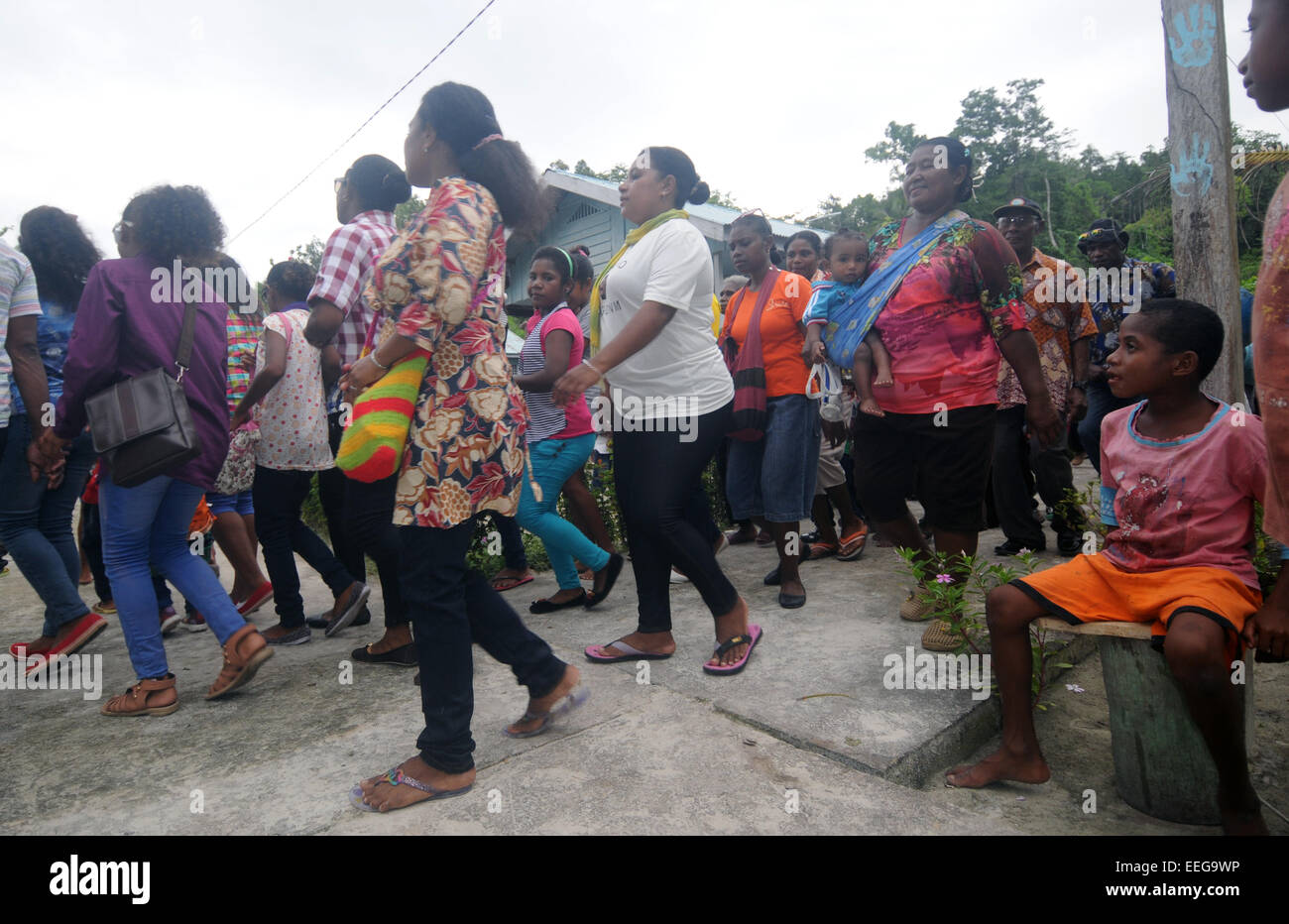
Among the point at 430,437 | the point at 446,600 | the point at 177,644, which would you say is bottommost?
the point at 177,644

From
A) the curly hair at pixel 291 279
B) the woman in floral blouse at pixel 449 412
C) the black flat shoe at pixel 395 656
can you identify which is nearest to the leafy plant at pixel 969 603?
the woman in floral blouse at pixel 449 412

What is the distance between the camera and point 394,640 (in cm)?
336

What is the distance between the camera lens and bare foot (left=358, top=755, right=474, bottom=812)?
6.64 feet

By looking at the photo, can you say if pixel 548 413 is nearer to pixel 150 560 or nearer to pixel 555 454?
pixel 555 454

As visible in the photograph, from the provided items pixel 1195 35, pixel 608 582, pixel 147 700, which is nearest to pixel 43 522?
pixel 147 700

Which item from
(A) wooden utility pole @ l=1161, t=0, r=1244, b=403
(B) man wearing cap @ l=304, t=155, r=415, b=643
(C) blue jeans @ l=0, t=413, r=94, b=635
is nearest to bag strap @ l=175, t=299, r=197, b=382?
(B) man wearing cap @ l=304, t=155, r=415, b=643

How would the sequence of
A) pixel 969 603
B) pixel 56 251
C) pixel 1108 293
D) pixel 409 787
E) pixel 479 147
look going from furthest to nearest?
pixel 1108 293, pixel 56 251, pixel 969 603, pixel 479 147, pixel 409 787

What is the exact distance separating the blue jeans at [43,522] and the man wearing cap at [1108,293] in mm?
5202

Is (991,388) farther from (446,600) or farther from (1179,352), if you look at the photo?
(446,600)

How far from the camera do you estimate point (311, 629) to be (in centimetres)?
406

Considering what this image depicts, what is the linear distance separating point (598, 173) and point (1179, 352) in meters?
30.0

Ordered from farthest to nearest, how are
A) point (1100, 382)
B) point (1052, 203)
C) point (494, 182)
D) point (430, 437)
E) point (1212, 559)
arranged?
point (1052, 203)
point (1100, 382)
point (494, 182)
point (430, 437)
point (1212, 559)

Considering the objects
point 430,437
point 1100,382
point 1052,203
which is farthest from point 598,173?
point 430,437

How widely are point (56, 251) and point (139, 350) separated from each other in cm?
115
